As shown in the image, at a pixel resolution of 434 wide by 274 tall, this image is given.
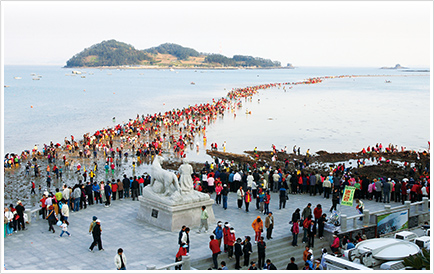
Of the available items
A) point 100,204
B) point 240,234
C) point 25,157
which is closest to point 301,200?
point 240,234

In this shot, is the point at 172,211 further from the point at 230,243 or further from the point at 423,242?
the point at 423,242

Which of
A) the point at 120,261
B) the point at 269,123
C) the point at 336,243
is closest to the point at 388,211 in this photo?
the point at 336,243

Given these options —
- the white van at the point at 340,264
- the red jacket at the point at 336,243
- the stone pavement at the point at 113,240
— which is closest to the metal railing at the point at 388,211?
the red jacket at the point at 336,243

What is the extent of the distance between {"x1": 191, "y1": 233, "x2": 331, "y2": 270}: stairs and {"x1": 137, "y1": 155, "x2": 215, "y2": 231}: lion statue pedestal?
2.84m

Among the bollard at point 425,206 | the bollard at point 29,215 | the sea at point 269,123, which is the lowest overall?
the sea at point 269,123

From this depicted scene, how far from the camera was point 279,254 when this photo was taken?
15.6 m

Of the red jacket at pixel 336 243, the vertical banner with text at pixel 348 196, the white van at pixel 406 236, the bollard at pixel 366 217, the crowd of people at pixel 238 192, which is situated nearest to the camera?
the crowd of people at pixel 238 192

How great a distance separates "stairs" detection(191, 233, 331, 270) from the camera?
571 inches

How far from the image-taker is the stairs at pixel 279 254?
1450 centimetres

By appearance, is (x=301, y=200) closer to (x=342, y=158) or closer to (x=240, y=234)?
(x=240, y=234)

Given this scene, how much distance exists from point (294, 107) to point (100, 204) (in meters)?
70.0

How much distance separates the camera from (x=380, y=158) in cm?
3850

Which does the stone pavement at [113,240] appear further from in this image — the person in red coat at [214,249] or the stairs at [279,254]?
the person in red coat at [214,249]

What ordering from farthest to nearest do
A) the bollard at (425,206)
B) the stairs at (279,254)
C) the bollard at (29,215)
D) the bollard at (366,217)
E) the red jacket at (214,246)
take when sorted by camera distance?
the bollard at (425,206) < the bollard at (29,215) < the bollard at (366,217) < the stairs at (279,254) < the red jacket at (214,246)
